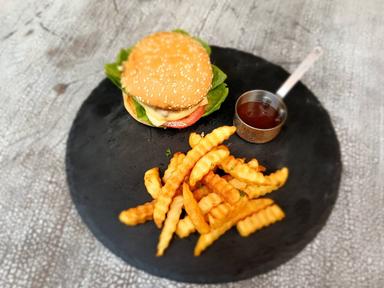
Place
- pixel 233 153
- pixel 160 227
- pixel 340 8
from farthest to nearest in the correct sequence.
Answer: pixel 340 8, pixel 233 153, pixel 160 227

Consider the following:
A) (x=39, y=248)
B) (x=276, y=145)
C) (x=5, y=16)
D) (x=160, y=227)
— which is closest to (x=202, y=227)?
(x=160, y=227)

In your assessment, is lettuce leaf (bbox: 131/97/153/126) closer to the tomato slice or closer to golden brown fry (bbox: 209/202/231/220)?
the tomato slice

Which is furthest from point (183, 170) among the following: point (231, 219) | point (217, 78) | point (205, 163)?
point (217, 78)

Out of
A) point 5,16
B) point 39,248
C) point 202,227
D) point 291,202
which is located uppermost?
point 5,16

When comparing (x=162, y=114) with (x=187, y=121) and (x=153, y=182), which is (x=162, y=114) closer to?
(x=187, y=121)

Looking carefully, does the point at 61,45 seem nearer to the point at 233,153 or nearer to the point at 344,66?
the point at 233,153

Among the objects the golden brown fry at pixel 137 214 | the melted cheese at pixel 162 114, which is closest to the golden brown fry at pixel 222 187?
the golden brown fry at pixel 137 214
